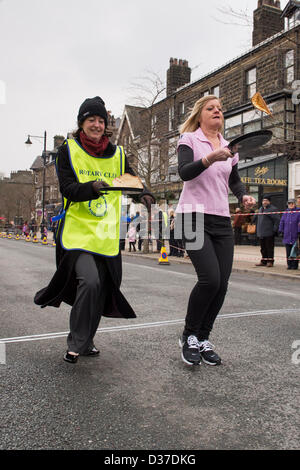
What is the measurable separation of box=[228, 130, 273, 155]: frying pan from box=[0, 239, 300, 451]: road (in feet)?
5.26

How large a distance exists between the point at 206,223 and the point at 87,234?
89 centimetres

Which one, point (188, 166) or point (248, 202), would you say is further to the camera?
point (248, 202)

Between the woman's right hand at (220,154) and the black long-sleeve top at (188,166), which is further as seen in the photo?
the black long-sleeve top at (188,166)

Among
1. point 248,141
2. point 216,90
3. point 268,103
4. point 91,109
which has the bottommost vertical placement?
point 248,141

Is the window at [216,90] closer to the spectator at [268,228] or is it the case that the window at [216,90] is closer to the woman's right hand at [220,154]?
the spectator at [268,228]

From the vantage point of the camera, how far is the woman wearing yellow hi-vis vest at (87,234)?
119 inches

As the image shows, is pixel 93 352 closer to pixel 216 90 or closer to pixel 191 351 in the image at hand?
pixel 191 351

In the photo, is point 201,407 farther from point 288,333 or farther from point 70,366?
point 288,333

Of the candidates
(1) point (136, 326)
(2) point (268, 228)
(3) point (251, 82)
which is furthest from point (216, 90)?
(1) point (136, 326)

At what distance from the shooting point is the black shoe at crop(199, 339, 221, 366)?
327 cm

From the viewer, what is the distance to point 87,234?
314 centimetres

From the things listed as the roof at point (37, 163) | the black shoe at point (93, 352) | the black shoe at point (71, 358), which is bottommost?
the black shoe at point (93, 352)

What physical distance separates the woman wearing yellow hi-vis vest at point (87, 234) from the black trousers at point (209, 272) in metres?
0.49

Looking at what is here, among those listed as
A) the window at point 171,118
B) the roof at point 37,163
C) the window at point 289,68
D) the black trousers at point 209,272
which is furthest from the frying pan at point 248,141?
the roof at point 37,163
